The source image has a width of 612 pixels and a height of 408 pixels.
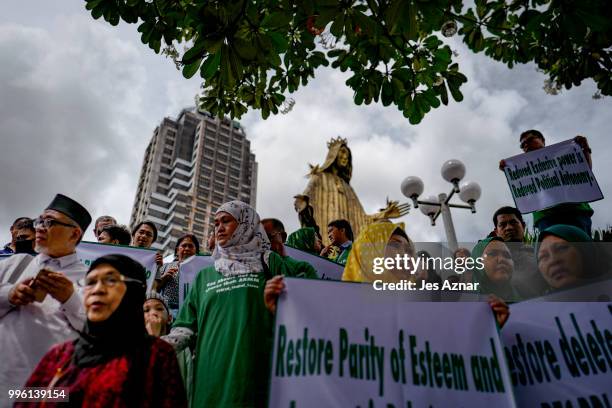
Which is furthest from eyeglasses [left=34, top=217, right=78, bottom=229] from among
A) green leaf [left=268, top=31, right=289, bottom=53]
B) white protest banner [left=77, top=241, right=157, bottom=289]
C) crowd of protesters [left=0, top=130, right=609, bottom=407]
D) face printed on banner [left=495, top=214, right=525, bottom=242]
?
face printed on banner [left=495, top=214, right=525, bottom=242]

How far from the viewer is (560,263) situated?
8.51 feet

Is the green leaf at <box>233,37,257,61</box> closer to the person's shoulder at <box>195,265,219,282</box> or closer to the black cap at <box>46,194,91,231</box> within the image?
the person's shoulder at <box>195,265,219,282</box>

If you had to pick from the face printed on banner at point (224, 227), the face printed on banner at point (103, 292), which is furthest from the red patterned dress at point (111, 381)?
the face printed on banner at point (224, 227)

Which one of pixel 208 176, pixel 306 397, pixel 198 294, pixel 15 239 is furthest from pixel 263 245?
pixel 208 176

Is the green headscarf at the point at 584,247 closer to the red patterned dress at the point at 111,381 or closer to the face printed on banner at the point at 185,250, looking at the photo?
the red patterned dress at the point at 111,381

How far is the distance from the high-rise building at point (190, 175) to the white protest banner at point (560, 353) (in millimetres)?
54745

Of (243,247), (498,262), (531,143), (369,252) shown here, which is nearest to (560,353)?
(498,262)

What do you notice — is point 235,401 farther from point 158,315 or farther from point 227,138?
point 227,138

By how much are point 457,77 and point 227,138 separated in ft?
220

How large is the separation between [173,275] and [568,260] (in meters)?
3.79

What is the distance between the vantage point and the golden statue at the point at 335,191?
12.5 meters

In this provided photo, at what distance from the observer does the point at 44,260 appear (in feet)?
8.43

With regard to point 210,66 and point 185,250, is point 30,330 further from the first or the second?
point 185,250

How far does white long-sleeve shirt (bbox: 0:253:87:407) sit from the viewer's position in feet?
6.92
